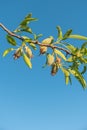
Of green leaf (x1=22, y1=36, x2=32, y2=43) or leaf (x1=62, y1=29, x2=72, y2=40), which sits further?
leaf (x1=62, y1=29, x2=72, y2=40)

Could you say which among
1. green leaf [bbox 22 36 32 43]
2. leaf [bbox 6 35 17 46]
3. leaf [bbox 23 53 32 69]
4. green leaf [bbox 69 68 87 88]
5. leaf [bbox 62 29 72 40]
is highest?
leaf [bbox 62 29 72 40]

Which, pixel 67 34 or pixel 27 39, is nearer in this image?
pixel 27 39

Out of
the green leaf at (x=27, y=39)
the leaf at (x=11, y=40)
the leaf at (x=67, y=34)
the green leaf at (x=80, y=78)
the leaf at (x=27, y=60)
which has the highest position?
the leaf at (x=67, y=34)

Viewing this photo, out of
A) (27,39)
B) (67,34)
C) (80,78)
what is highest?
(67,34)

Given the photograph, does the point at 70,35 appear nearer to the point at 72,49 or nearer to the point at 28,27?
the point at 72,49

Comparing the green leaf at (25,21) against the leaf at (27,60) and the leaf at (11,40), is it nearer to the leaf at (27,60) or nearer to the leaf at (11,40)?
the leaf at (11,40)

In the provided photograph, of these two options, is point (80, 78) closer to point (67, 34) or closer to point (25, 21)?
point (67, 34)

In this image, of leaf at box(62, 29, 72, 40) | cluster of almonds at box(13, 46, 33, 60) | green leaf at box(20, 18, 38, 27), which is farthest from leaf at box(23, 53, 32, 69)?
leaf at box(62, 29, 72, 40)

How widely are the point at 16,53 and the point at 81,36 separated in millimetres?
556

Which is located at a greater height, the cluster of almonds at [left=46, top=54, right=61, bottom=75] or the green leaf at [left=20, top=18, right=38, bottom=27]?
the green leaf at [left=20, top=18, right=38, bottom=27]

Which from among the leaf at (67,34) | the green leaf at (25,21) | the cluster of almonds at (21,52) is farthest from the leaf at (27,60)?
the leaf at (67,34)

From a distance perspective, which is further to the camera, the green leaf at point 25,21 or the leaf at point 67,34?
the leaf at point 67,34

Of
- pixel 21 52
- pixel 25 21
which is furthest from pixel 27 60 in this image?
pixel 25 21

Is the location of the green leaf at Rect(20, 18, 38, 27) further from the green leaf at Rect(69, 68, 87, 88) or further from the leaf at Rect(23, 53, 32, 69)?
the green leaf at Rect(69, 68, 87, 88)
